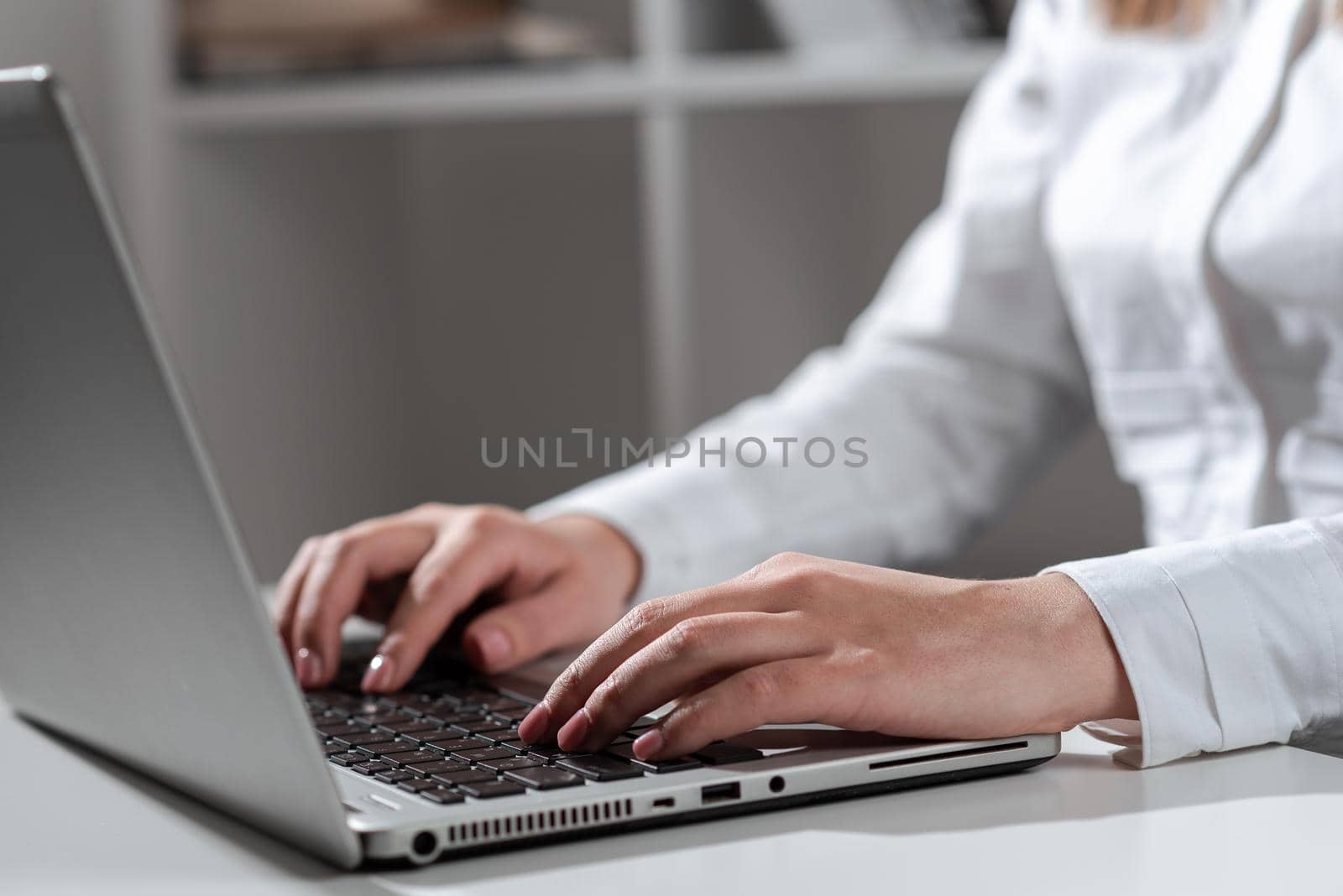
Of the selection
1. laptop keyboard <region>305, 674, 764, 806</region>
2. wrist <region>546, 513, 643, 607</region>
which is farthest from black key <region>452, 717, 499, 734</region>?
wrist <region>546, 513, 643, 607</region>

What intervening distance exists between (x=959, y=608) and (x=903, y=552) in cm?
45

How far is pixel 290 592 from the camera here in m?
0.68

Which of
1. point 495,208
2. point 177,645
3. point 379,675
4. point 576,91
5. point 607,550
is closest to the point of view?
point 177,645

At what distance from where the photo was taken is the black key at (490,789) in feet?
1.38

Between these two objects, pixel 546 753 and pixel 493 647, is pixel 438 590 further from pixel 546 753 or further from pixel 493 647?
pixel 546 753

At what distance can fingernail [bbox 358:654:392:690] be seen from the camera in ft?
2.01

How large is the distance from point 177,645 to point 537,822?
10 cm

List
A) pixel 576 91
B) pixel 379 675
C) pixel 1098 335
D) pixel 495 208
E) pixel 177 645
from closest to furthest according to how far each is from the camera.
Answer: pixel 177 645
pixel 379 675
pixel 1098 335
pixel 576 91
pixel 495 208

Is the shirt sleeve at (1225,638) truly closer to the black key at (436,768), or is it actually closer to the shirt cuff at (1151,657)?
the shirt cuff at (1151,657)

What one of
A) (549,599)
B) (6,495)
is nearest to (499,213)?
(549,599)

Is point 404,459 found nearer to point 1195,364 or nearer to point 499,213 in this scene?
point 499,213

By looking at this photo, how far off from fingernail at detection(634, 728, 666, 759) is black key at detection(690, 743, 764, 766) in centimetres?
1

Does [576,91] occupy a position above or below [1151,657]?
above

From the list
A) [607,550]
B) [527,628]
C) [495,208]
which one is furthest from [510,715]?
[495,208]
